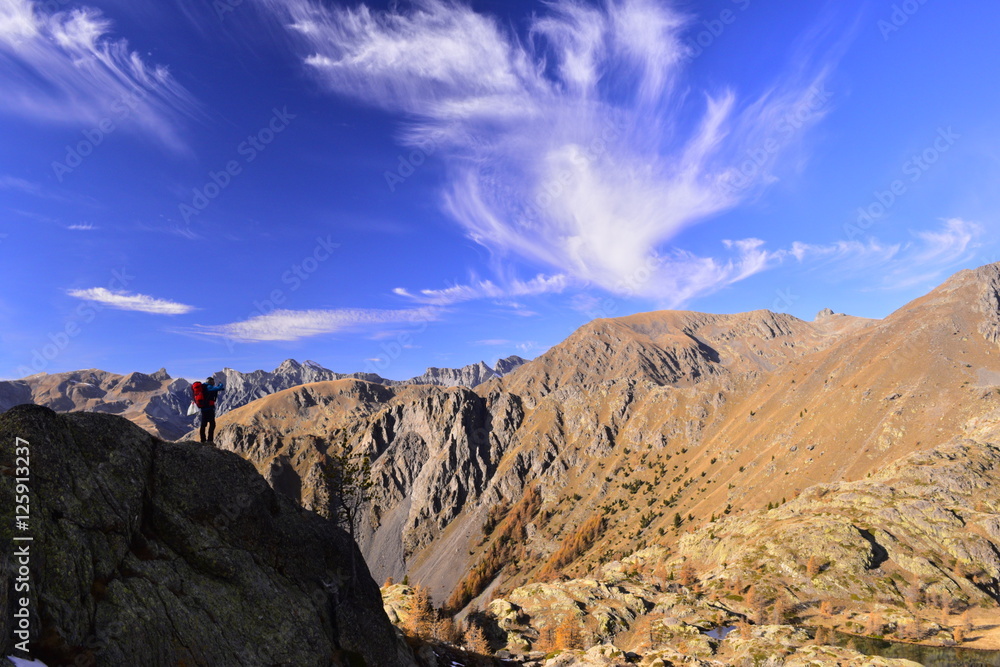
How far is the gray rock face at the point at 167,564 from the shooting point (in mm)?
16125

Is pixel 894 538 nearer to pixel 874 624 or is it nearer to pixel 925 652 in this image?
pixel 874 624

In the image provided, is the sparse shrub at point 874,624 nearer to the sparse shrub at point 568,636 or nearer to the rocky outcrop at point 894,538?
the rocky outcrop at point 894,538

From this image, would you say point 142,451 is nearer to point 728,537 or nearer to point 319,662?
point 319,662

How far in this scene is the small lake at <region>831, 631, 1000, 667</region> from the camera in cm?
6869

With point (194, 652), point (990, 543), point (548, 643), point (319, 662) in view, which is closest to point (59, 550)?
point (194, 652)

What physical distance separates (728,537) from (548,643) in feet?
222

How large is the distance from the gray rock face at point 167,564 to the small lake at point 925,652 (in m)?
87.6

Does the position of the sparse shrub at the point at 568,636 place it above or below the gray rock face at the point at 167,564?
below

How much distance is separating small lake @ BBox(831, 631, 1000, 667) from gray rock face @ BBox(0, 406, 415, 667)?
87583mm

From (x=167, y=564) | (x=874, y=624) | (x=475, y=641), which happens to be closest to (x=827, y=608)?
(x=874, y=624)

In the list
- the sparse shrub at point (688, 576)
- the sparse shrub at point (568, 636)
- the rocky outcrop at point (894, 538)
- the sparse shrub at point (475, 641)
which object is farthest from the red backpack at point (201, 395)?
the sparse shrub at point (688, 576)

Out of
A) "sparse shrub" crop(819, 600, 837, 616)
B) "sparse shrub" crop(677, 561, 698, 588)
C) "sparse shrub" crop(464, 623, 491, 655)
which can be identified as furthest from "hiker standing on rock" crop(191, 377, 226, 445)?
"sparse shrub" crop(677, 561, 698, 588)

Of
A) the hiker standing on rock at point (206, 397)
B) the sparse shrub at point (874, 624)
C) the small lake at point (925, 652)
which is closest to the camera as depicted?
the hiker standing on rock at point (206, 397)

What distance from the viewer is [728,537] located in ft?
388
